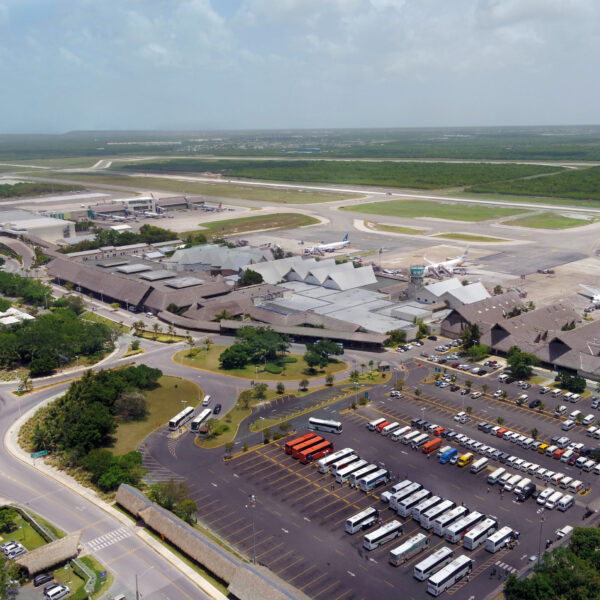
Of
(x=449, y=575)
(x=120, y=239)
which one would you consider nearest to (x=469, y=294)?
(x=449, y=575)

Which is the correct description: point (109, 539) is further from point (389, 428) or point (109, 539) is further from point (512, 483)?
point (512, 483)

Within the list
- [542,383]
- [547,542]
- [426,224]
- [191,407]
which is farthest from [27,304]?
[426,224]

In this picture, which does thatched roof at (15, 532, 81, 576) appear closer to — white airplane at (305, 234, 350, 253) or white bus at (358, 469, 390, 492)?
white bus at (358, 469, 390, 492)

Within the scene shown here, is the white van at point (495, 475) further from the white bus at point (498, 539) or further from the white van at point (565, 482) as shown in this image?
the white bus at point (498, 539)

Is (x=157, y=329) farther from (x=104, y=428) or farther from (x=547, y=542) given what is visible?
(x=547, y=542)

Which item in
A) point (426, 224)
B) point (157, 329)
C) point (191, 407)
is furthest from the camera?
point (426, 224)

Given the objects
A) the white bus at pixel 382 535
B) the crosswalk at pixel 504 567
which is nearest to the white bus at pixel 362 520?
the white bus at pixel 382 535
